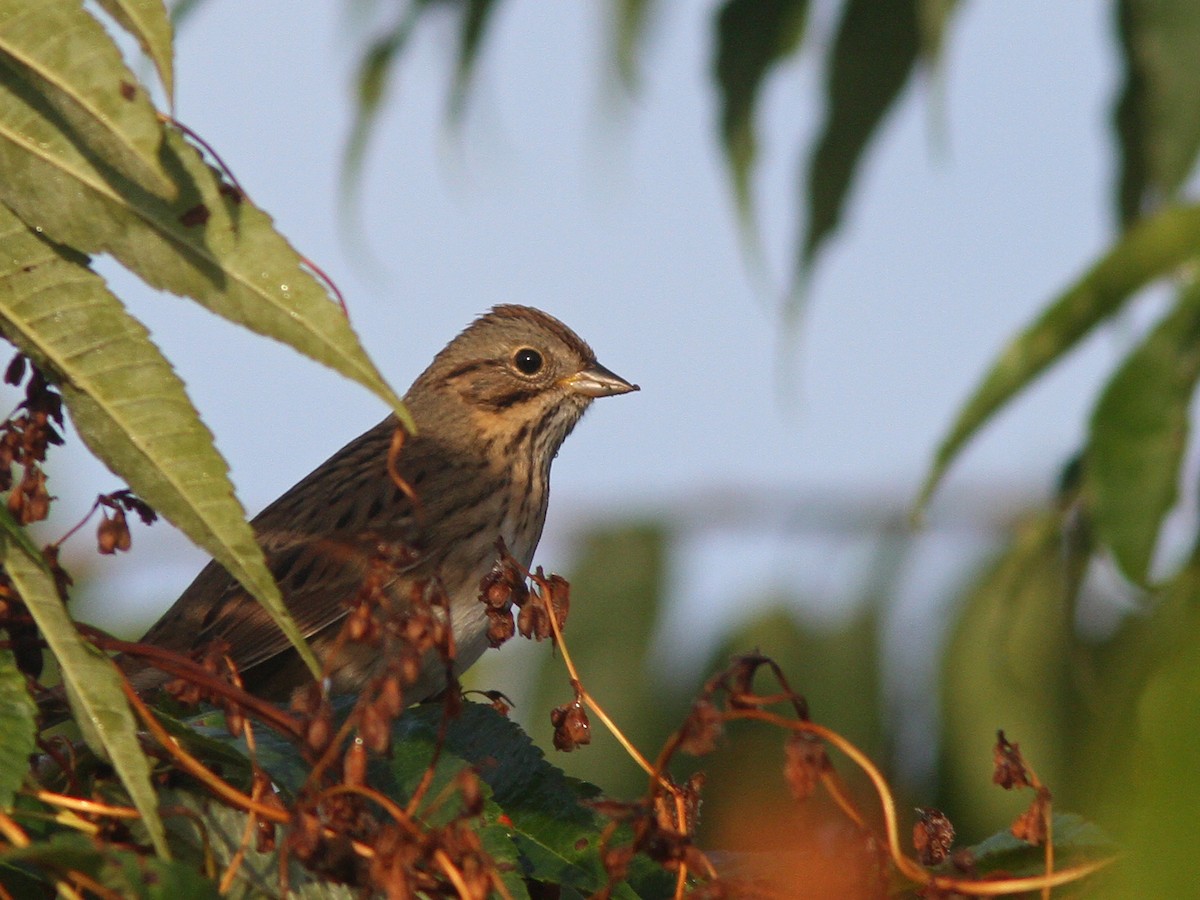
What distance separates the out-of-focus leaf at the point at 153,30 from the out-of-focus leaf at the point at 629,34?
3.24 meters

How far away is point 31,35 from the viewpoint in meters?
1.81

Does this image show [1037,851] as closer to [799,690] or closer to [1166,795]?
[1166,795]

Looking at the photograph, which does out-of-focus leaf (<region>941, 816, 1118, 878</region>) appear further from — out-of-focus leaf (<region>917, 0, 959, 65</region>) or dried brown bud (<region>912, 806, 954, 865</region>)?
out-of-focus leaf (<region>917, 0, 959, 65</region>)

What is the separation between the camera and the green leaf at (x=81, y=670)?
185 centimetres

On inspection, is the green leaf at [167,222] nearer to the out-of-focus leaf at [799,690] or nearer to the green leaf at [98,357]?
the green leaf at [98,357]

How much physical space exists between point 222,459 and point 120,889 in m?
0.49

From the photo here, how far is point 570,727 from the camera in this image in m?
2.38

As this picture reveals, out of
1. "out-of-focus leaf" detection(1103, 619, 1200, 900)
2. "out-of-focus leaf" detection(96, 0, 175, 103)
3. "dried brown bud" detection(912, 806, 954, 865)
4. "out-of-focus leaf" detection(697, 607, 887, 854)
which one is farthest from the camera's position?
"out-of-focus leaf" detection(697, 607, 887, 854)

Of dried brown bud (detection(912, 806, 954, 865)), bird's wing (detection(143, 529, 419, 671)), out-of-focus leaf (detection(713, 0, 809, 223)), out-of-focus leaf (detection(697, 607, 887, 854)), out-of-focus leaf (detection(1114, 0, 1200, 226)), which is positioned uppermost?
out-of-focus leaf (detection(713, 0, 809, 223))

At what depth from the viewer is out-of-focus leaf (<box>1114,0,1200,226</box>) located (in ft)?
10.5

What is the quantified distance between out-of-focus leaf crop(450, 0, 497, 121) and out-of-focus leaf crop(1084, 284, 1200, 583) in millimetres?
3104

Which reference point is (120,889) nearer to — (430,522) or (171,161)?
(171,161)

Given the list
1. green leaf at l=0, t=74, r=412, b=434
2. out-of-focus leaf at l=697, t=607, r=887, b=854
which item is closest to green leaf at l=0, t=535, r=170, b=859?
green leaf at l=0, t=74, r=412, b=434

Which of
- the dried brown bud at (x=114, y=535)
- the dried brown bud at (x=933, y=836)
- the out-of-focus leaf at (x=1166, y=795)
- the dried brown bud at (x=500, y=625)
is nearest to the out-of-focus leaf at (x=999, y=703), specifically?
the dried brown bud at (x=933, y=836)
